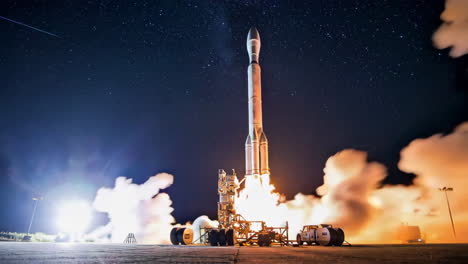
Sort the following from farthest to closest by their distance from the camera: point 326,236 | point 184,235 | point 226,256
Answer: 1. point 184,235
2. point 326,236
3. point 226,256

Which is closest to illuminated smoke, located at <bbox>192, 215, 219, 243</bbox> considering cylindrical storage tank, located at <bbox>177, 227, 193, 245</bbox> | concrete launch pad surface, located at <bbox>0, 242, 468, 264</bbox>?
cylindrical storage tank, located at <bbox>177, 227, 193, 245</bbox>

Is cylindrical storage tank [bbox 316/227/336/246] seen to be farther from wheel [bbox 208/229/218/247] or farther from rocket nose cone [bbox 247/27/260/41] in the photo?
rocket nose cone [bbox 247/27/260/41]

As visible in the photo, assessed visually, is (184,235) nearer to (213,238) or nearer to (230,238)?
(213,238)

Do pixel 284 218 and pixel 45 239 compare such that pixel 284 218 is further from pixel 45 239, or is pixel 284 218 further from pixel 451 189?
pixel 45 239

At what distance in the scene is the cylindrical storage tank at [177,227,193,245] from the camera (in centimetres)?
3947

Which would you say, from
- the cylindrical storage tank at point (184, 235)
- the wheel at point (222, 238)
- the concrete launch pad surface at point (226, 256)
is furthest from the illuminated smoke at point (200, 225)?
the concrete launch pad surface at point (226, 256)

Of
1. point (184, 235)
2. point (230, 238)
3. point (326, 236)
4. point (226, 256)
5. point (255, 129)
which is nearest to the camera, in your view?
point (226, 256)

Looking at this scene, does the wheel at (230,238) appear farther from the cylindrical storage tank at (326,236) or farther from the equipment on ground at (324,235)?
the cylindrical storage tank at (326,236)

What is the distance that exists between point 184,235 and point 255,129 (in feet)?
54.3

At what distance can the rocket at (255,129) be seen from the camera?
4428 centimetres

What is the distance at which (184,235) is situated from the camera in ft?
130

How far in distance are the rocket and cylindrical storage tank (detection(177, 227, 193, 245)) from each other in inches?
417

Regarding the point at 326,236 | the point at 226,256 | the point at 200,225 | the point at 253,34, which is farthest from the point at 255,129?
the point at 226,256

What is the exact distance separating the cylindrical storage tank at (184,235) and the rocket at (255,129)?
1059cm
